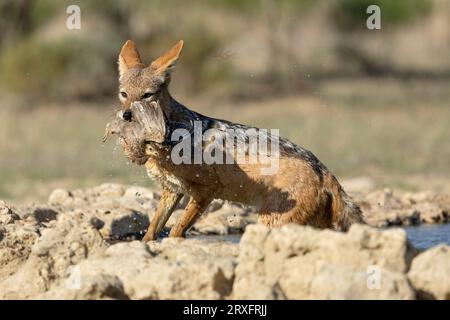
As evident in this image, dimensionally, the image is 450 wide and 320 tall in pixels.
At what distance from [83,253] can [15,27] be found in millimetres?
21312

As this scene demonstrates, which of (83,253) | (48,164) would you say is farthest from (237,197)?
(48,164)

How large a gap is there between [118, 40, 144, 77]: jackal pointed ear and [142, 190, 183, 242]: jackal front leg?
3.32 feet

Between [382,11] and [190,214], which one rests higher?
[382,11]

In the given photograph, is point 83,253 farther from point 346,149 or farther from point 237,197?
point 346,149

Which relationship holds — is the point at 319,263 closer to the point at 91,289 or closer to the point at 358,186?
the point at 91,289

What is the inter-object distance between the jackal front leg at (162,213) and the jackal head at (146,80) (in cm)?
75

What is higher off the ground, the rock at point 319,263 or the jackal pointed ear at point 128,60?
the jackal pointed ear at point 128,60

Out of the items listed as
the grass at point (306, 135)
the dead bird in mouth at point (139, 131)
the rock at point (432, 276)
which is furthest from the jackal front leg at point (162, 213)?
the grass at point (306, 135)

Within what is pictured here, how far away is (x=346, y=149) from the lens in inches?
666

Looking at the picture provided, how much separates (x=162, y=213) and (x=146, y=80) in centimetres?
104

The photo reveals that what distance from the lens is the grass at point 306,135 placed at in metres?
14.7

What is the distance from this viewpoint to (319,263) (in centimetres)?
529

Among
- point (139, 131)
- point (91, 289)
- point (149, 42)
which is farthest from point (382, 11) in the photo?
point (91, 289)

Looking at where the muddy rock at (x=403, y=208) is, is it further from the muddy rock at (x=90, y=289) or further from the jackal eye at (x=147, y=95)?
the muddy rock at (x=90, y=289)
